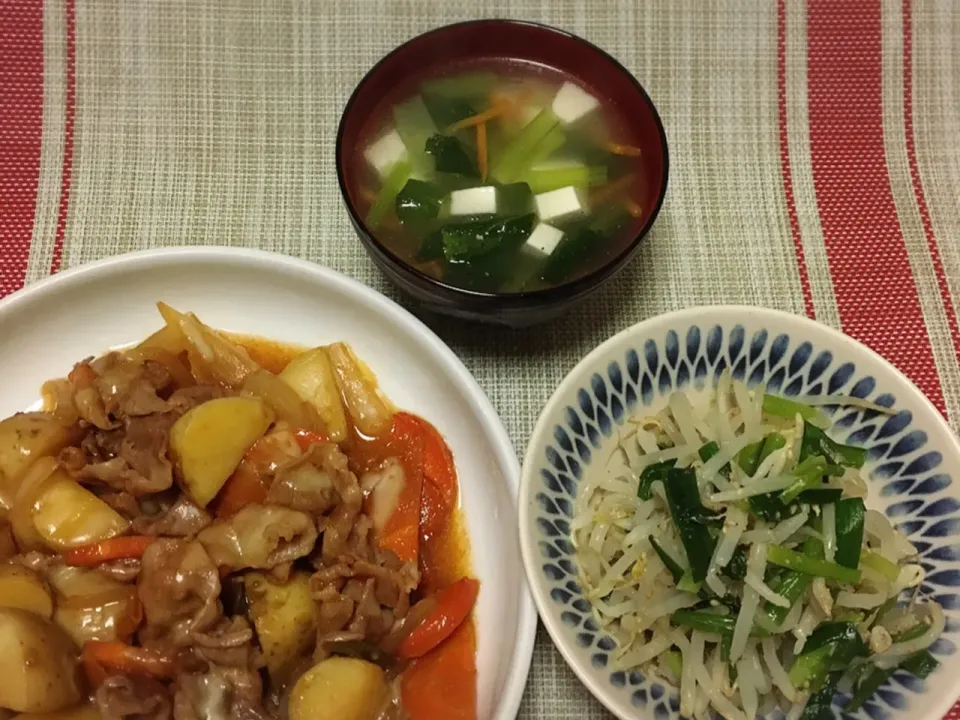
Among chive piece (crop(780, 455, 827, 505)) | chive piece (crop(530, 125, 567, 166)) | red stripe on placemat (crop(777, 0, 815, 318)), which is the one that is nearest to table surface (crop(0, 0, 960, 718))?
red stripe on placemat (crop(777, 0, 815, 318))

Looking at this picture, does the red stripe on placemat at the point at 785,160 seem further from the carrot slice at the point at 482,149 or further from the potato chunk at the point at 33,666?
the potato chunk at the point at 33,666

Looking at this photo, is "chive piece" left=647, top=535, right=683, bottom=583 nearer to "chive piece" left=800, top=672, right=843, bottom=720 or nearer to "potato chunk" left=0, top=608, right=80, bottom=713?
"chive piece" left=800, top=672, right=843, bottom=720

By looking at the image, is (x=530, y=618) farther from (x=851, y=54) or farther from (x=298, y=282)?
(x=851, y=54)

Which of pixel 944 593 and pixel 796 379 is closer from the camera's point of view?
pixel 944 593

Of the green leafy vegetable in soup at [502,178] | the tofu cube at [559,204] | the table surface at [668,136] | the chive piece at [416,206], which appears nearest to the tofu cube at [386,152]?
the green leafy vegetable in soup at [502,178]

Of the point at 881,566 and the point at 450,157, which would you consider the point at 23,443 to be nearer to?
the point at 450,157

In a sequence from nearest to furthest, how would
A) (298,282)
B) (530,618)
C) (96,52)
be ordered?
(530,618)
(298,282)
(96,52)

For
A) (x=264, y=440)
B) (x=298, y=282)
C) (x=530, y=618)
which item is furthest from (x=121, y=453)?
(x=530, y=618)
